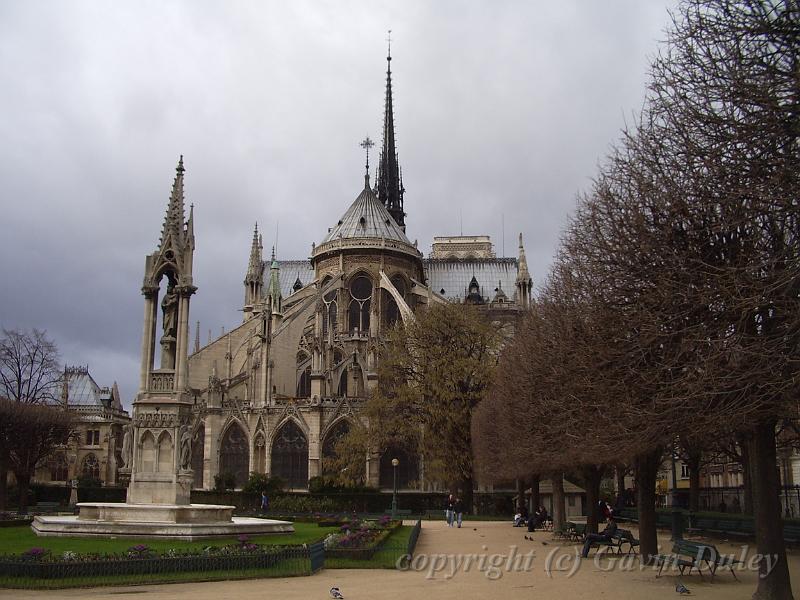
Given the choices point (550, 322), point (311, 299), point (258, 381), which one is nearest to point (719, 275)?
point (550, 322)

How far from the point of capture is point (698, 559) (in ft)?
50.9

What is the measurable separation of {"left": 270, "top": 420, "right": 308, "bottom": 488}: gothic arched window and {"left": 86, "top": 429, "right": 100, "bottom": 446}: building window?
28772 millimetres

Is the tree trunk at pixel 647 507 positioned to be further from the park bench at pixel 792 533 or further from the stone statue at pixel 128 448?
the stone statue at pixel 128 448

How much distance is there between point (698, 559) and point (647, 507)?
10.7 ft

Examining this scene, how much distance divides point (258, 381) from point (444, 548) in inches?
1377

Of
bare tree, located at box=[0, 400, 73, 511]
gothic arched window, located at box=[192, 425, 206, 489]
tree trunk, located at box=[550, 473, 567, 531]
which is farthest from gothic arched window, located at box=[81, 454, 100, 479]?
tree trunk, located at box=[550, 473, 567, 531]

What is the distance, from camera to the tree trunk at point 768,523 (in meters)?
12.4

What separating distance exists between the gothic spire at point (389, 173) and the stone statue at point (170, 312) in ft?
263

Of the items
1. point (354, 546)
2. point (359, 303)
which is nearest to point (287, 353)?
point (359, 303)

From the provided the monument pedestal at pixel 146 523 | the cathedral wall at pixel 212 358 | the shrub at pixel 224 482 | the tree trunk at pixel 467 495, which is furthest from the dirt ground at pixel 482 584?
the cathedral wall at pixel 212 358

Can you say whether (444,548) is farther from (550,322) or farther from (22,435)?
(22,435)

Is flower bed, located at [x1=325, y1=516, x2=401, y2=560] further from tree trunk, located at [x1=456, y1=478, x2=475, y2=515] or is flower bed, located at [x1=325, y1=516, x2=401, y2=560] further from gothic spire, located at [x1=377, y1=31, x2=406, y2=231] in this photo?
gothic spire, located at [x1=377, y1=31, x2=406, y2=231]

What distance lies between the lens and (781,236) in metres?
12.1

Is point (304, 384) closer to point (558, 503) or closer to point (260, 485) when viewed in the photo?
point (260, 485)
